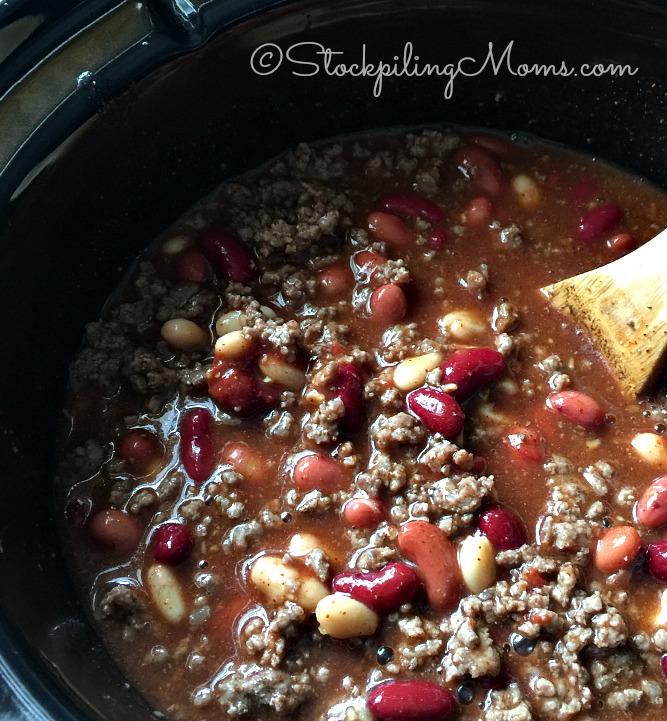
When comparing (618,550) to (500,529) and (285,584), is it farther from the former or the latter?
(285,584)

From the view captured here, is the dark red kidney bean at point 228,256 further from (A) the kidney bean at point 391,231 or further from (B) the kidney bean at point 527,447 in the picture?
(B) the kidney bean at point 527,447

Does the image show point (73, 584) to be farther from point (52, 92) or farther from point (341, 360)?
point (52, 92)

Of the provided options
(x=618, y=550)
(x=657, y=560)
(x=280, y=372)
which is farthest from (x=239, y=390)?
(x=657, y=560)

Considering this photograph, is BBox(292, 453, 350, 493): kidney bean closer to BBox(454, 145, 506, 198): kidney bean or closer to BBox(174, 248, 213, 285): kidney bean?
BBox(174, 248, 213, 285): kidney bean

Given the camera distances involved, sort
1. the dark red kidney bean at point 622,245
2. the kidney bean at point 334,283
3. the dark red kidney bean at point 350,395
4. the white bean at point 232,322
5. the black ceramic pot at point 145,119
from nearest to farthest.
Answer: the black ceramic pot at point 145,119, the dark red kidney bean at point 350,395, the white bean at point 232,322, the kidney bean at point 334,283, the dark red kidney bean at point 622,245

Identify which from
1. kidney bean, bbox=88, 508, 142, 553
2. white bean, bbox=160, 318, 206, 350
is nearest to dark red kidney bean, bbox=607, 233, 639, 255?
white bean, bbox=160, 318, 206, 350

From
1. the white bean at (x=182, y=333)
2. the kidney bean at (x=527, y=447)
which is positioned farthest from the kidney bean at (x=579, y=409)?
the white bean at (x=182, y=333)
